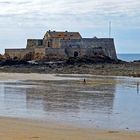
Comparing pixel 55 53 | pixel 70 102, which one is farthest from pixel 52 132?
pixel 55 53

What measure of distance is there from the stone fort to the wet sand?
4427 cm

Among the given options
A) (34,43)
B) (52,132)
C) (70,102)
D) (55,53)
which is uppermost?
(34,43)

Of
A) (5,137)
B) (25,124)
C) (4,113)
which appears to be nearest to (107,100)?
(4,113)

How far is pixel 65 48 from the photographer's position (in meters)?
58.4

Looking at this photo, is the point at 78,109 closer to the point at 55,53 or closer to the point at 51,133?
the point at 51,133

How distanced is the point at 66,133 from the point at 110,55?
162 ft

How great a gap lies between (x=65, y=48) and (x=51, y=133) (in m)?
47.3

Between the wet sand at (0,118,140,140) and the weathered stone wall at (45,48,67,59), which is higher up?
the weathered stone wall at (45,48,67,59)

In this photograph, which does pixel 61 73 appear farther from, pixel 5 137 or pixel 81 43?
pixel 5 137

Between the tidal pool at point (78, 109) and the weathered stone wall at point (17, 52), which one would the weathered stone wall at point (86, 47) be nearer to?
the weathered stone wall at point (17, 52)

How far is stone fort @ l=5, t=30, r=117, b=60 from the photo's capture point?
5785cm

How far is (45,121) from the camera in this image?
1395cm

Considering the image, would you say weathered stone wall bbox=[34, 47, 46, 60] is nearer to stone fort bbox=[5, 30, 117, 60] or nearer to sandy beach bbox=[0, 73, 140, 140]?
stone fort bbox=[5, 30, 117, 60]

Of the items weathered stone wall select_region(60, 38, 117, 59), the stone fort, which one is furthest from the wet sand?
weathered stone wall select_region(60, 38, 117, 59)
